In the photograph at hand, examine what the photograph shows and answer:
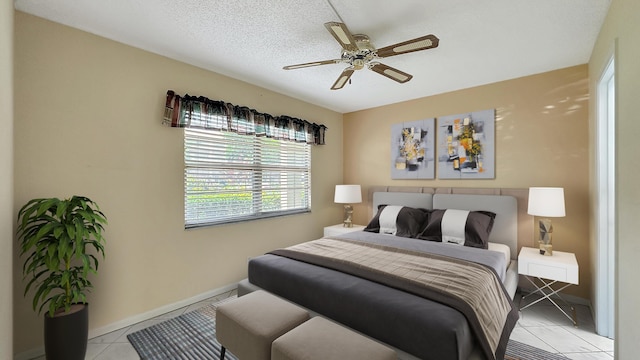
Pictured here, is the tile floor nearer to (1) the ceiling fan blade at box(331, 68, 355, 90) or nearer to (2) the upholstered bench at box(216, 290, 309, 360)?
(2) the upholstered bench at box(216, 290, 309, 360)

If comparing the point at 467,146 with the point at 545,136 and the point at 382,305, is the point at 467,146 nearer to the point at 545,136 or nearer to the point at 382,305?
the point at 545,136

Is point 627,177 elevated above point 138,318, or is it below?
above

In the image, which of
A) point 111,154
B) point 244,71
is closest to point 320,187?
point 244,71

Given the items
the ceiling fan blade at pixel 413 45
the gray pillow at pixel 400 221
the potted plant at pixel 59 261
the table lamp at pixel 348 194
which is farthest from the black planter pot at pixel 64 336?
the table lamp at pixel 348 194

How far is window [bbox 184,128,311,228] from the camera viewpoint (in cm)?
294

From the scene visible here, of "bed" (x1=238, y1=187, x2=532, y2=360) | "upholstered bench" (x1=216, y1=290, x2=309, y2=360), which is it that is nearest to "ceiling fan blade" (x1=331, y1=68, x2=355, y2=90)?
"bed" (x1=238, y1=187, x2=532, y2=360)

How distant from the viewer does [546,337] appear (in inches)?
88.1

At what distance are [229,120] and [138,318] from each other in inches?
87.4

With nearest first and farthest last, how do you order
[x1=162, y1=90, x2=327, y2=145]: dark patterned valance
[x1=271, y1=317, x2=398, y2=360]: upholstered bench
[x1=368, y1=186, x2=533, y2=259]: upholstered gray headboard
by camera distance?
[x1=271, y1=317, x2=398, y2=360]: upholstered bench < [x1=162, y1=90, x2=327, y2=145]: dark patterned valance < [x1=368, y1=186, x2=533, y2=259]: upholstered gray headboard

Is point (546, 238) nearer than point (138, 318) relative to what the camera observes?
No

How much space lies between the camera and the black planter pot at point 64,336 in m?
1.79

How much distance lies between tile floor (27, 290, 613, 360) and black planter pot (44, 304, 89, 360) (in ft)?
0.73

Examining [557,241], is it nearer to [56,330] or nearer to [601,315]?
[601,315]

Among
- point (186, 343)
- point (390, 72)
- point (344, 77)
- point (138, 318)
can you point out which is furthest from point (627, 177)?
point (138, 318)
